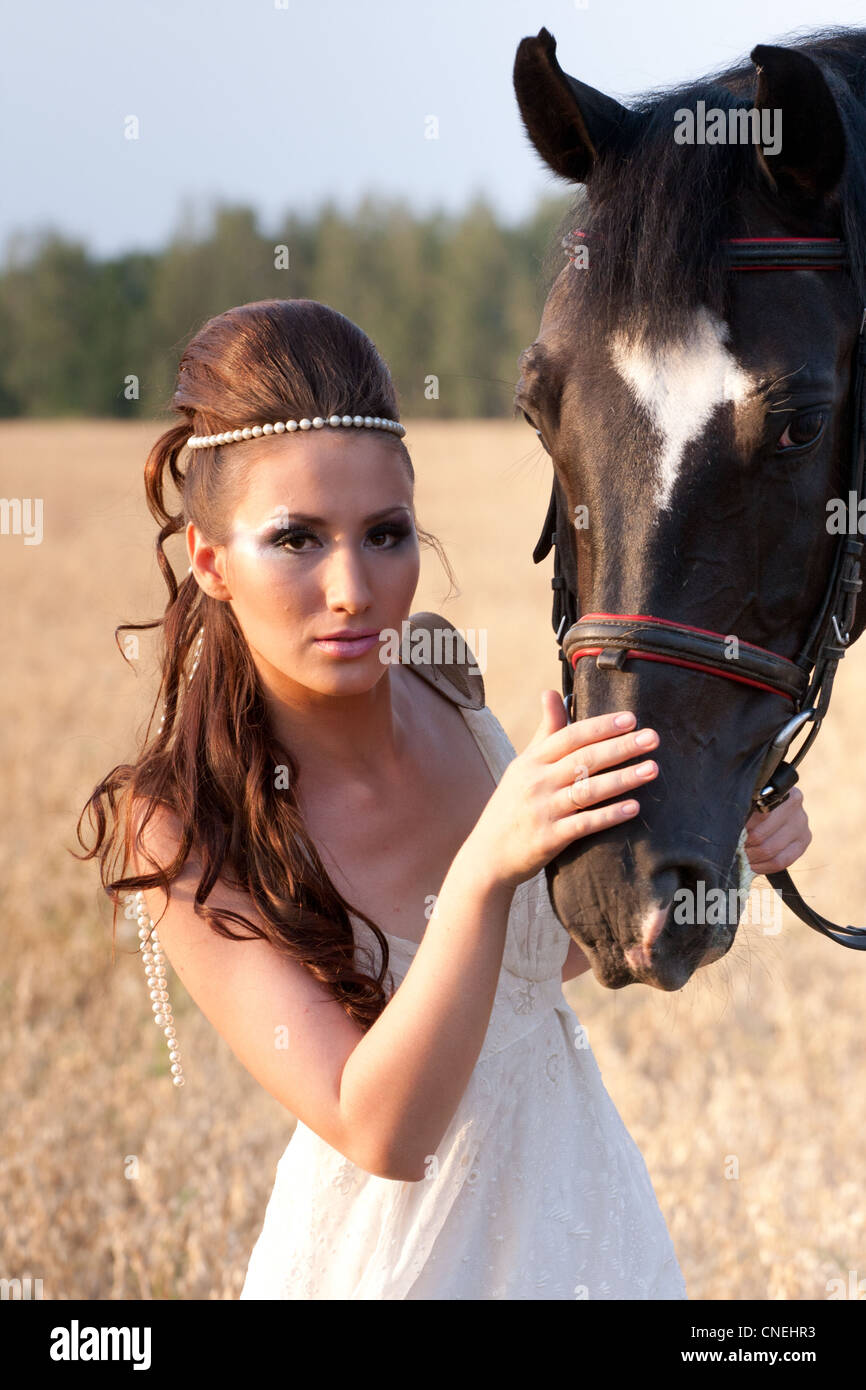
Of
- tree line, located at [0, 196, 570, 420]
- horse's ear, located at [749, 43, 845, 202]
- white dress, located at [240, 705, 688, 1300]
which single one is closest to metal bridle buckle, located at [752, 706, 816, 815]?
white dress, located at [240, 705, 688, 1300]

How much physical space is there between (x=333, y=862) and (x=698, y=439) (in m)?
1.02

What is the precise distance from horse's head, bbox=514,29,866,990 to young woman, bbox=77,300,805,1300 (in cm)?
28

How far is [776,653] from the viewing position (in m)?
1.99

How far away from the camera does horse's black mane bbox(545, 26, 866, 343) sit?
1.91m

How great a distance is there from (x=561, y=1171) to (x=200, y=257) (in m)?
46.7

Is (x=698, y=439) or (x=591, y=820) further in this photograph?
(x=698, y=439)

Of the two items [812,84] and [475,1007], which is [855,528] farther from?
[475,1007]

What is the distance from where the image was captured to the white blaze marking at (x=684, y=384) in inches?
73.5

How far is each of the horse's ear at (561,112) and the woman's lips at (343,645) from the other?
3.02 feet

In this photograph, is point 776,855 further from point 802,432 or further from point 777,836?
point 802,432

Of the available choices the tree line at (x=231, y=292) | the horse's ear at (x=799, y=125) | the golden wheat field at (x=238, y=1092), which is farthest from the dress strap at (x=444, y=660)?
the tree line at (x=231, y=292)

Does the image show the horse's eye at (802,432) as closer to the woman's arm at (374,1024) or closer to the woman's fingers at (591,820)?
the woman's fingers at (591,820)

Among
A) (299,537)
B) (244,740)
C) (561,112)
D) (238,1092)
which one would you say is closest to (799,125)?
(561,112)
